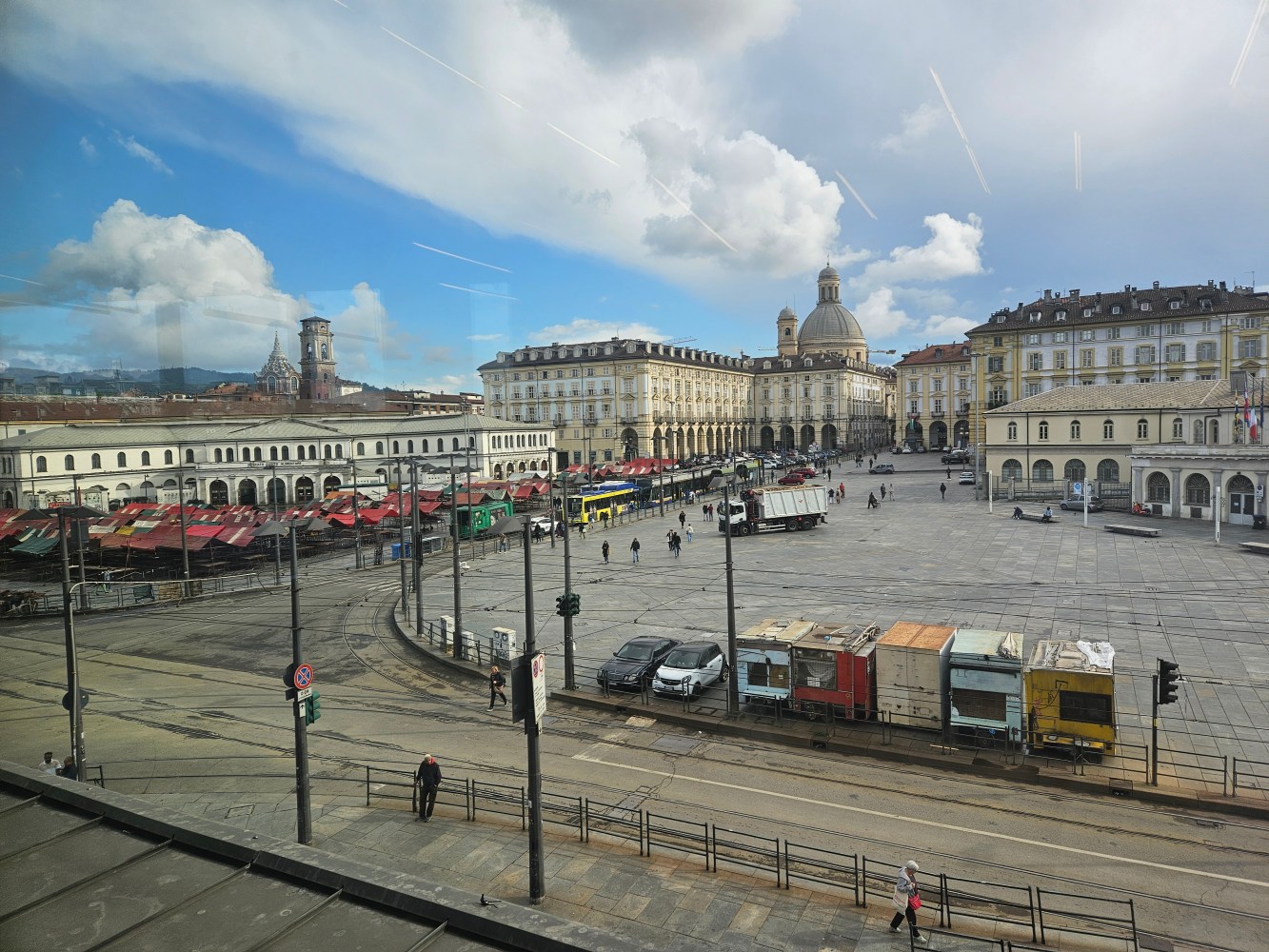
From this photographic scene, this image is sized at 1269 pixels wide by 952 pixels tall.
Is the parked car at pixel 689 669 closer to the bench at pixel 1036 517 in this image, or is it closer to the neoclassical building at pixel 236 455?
the neoclassical building at pixel 236 455

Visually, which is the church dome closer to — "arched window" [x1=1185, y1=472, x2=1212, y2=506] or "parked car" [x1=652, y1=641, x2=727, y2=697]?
"arched window" [x1=1185, y1=472, x2=1212, y2=506]

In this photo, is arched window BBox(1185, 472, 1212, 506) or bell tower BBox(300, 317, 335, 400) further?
arched window BBox(1185, 472, 1212, 506)

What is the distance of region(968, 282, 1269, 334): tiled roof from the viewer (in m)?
75.1

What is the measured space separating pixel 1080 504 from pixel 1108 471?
24.9ft

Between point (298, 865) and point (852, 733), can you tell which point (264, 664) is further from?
point (298, 865)

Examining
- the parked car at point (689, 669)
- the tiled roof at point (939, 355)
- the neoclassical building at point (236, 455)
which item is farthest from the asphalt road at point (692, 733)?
the tiled roof at point (939, 355)

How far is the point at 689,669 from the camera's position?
19.1 m

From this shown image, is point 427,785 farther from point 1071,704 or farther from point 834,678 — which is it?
point 1071,704

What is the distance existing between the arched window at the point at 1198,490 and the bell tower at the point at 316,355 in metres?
53.1

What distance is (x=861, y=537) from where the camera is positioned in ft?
145

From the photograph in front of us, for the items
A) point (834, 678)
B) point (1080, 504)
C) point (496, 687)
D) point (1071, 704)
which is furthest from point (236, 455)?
point (1080, 504)

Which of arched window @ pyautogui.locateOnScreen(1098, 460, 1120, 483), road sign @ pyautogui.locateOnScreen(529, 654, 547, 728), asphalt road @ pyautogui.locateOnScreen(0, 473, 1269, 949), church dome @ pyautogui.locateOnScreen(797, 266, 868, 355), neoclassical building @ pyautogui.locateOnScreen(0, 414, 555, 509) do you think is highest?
church dome @ pyautogui.locateOnScreen(797, 266, 868, 355)

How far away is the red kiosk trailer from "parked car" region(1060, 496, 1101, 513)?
45.5 m

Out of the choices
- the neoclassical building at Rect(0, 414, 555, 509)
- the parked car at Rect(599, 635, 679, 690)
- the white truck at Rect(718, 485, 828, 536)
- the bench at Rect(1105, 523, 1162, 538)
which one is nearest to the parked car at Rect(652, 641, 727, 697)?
the parked car at Rect(599, 635, 679, 690)
